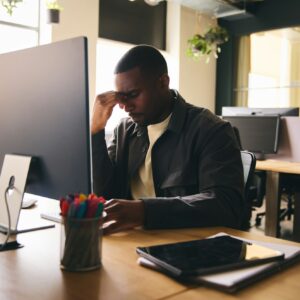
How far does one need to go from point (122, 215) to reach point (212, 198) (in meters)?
0.29

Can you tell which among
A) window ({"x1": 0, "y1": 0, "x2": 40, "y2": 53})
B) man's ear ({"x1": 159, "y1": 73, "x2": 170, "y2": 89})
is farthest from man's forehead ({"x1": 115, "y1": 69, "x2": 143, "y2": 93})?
window ({"x1": 0, "y1": 0, "x2": 40, "y2": 53})

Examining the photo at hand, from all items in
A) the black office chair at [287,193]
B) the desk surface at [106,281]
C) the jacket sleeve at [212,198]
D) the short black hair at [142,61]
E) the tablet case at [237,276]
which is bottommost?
the black office chair at [287,193]

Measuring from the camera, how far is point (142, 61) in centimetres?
140

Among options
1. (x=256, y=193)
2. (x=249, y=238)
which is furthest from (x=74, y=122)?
(x=256, y=193)

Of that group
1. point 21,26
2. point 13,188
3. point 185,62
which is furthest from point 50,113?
point 185,62

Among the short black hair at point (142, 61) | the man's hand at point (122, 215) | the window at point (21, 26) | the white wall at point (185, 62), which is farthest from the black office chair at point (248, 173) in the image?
the white wall at point (185, 62)

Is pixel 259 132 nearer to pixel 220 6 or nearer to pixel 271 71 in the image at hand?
pixel 220 6

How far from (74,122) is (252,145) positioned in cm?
300

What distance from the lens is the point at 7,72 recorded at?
3.42ft

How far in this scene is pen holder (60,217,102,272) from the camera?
77cm

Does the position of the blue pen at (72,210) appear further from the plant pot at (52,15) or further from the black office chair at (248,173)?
the plant pot at (52,15)

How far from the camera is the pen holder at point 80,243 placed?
30.5 inches

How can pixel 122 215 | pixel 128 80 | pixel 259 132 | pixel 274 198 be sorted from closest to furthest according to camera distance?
pixel 122 215, pixel 128 80, pixel 274 198, pixel 259 132

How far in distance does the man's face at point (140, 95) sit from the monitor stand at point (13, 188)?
0.48m
